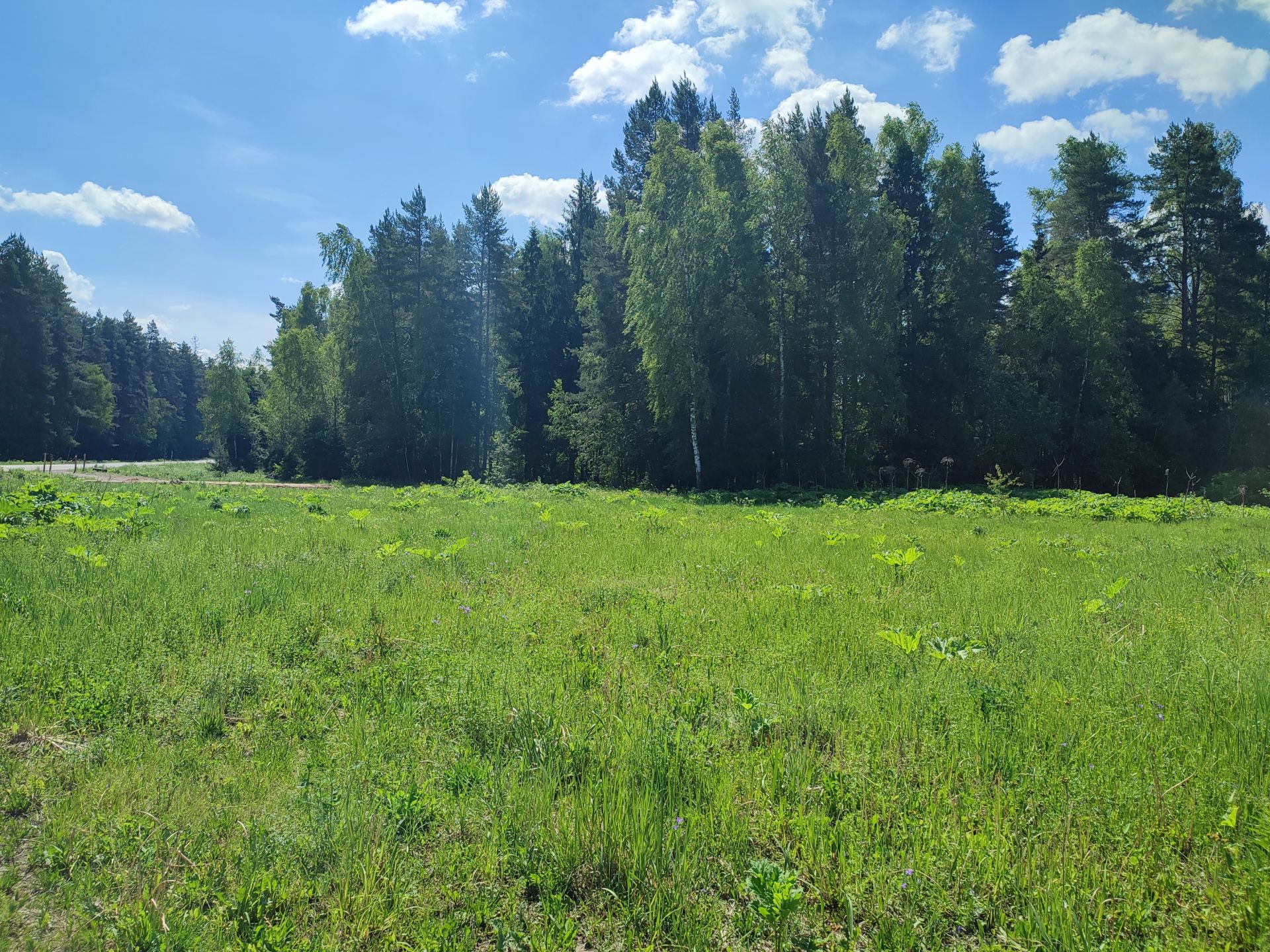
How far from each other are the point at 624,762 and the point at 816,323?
29.4 metres

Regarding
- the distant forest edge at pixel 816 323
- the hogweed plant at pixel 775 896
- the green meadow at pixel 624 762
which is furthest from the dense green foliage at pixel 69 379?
the hogweed plant at pixel 775 896

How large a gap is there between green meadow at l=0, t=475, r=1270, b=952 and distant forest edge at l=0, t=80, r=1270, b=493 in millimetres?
22402

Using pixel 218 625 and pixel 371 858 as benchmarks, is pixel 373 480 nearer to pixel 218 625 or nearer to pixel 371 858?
pixel 218 625

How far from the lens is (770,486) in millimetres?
30328

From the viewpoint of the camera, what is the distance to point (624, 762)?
342 centimetres

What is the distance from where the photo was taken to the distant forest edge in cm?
2822

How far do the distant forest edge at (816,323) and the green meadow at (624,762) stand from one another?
2240cm

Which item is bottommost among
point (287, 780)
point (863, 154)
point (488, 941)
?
point (488, 941)

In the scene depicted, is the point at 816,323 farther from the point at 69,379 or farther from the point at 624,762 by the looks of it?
the point at 69,379

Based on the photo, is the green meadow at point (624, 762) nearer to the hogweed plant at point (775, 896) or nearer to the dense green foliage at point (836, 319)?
the hogweed plant at point (775, 896)

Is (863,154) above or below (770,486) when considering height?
above

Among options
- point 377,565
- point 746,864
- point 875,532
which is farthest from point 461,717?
point 875,532

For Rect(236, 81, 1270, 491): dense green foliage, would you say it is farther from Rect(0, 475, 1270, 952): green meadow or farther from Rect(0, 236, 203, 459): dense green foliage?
Rect(0, 236, 203, 459): dense green foliage

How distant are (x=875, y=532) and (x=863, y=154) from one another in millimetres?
23959
